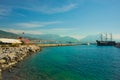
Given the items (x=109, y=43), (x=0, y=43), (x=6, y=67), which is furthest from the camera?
(x=109, y=43)

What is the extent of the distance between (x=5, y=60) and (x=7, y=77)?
46.2ft

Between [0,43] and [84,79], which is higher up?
[0,43]

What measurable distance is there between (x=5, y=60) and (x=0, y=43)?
52890mm

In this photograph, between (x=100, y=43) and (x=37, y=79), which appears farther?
(x=100, y=43)

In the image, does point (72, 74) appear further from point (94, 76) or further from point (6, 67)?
point (6, 67)

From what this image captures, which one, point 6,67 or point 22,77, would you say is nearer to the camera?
point 22,77

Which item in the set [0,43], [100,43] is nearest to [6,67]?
[0,43]

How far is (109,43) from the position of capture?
193125 mm

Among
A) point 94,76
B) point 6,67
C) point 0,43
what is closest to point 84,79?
point 94,76

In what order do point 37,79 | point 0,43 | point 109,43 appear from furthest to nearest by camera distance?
point 109,43 → point 0,43 → point 37,79

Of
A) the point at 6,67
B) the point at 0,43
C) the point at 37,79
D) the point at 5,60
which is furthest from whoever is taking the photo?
the point at 0,43

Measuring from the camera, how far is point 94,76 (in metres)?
34.0

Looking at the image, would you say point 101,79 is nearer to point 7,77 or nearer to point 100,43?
point 7,77

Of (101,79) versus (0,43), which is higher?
(0,43)
